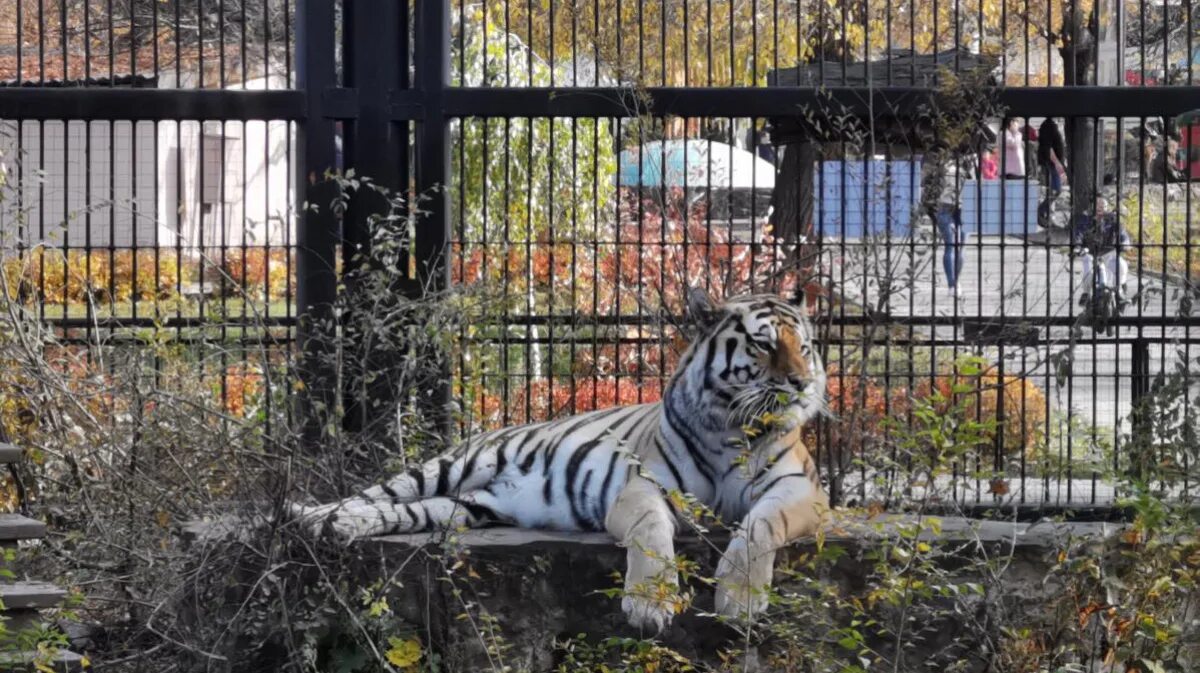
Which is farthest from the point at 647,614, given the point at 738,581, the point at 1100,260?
the point at 1100,260

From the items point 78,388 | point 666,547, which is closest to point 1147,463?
point 666,547

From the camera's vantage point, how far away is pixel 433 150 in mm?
7020

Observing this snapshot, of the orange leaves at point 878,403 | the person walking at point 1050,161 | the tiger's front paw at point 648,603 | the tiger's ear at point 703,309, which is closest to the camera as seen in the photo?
the tiger's front paw at point 648,603

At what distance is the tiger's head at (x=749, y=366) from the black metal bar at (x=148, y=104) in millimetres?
2078

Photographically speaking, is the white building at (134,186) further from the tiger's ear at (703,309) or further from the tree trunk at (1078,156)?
the tree trunk at (1078,156)

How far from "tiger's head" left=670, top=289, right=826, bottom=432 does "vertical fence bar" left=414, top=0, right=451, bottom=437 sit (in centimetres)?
134

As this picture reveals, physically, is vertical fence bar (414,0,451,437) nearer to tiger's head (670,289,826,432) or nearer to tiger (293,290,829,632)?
tiger (293,290,829,632)

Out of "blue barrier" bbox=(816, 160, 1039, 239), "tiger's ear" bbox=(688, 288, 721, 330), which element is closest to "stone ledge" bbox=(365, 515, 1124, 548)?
"tiger's ear" bbox=(688, 288, 721, 330)

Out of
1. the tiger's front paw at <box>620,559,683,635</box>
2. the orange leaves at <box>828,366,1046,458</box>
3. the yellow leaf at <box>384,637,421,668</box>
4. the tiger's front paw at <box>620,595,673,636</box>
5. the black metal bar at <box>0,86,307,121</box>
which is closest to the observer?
the tiger's front paw at <box>620,559,683,635</box>

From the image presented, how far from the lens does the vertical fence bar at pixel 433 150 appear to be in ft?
22.9

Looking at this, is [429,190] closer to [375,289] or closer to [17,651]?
[375,289]

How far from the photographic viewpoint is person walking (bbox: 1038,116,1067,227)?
24.6ft

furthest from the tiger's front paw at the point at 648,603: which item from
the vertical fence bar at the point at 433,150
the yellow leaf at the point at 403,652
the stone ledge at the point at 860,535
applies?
the vertical fence bar at the point at 433,150

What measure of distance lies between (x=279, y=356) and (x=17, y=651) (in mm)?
2755
